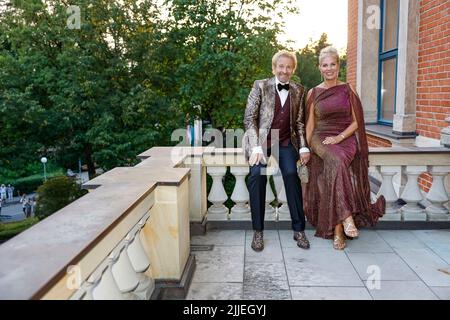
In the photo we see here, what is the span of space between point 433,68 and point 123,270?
16.2 feet

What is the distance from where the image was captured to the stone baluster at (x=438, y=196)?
4.99 m

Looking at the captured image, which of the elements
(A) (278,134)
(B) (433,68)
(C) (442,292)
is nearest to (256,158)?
(A) (278,134)

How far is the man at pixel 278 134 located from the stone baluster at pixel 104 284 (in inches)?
83.2

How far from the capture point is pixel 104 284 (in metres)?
2.39

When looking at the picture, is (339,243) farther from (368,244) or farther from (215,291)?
(215,291)

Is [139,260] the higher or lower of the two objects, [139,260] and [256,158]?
the lower

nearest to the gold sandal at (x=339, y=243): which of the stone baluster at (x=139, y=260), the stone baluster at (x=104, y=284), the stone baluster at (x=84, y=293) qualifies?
the stone baluster at (x=139, y=260)

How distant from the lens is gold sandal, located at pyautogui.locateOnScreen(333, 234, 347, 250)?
437cm

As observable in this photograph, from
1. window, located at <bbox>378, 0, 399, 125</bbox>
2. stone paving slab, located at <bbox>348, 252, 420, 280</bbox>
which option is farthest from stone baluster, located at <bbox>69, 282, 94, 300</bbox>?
window, located at <bbox>378, 0, 399, 125</bbox>

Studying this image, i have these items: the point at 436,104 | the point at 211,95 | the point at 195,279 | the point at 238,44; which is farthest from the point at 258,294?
the point at 211,95

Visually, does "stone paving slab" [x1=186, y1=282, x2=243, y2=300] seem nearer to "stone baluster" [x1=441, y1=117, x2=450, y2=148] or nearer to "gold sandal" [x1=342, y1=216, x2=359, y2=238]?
"gold sandal" [x1=342, y1=216, x2=359, y2=238]

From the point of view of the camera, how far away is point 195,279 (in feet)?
12.3

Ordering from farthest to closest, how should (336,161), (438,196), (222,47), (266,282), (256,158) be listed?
(222,47) → (438,196) → (336,161) → (256,158) → (266,282)

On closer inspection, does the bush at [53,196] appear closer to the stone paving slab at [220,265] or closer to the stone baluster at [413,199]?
the stone paving slab at [220,265]
